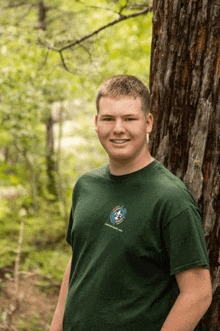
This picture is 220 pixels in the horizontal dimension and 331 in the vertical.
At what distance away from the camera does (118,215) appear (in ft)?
6.16

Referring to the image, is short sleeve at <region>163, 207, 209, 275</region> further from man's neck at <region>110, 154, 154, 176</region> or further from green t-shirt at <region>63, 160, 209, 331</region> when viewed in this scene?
man's neck at <region>110, 154, 154, 176</region>

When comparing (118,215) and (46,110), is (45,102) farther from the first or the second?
(118,215)

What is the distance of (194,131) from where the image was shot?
2.22m

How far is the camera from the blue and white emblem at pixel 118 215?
6.09ft

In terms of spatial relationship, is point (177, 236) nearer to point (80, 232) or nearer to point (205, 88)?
point (80, 232)

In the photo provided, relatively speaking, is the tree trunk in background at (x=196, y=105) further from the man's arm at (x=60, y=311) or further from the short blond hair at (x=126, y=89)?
the man's arm at (x=60, y=311)

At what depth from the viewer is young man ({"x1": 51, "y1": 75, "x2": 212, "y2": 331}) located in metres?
1.68

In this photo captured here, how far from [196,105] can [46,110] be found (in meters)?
Answer: 8.96

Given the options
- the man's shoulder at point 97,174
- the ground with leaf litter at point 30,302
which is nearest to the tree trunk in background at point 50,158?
the ground with leaf litter at point 30,302

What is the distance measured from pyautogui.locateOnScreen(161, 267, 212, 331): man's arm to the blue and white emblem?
1.20ft

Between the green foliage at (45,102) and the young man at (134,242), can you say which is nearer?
the young man at (134,242)

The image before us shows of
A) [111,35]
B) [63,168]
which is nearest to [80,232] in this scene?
[111,35]

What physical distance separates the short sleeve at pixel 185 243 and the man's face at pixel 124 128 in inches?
16.5

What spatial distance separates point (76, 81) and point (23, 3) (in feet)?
15.3
